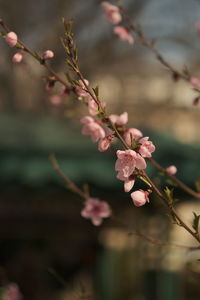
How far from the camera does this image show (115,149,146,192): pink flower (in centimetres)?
136

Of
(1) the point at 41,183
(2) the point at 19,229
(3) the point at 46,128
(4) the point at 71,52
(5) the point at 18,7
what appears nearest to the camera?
(4) the point at 71,52

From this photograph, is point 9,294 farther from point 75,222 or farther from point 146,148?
point 146,148

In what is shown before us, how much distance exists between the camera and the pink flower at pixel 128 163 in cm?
136

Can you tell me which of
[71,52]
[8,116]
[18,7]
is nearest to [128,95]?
[18,7]

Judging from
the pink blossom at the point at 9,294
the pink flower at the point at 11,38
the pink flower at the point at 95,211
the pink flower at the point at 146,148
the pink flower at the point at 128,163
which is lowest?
the pink blossom at the point at 9,294

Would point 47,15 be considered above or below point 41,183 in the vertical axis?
above

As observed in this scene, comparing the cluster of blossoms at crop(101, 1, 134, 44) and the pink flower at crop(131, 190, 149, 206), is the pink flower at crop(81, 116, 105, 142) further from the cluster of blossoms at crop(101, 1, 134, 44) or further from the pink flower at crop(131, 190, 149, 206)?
the cluster of blossoms at crop(101, 1, 134, 44)

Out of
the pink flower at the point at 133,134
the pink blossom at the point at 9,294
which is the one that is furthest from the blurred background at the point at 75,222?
the pink flower at the point at 133,134

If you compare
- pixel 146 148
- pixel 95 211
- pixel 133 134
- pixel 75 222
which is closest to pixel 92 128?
pixel 133 134

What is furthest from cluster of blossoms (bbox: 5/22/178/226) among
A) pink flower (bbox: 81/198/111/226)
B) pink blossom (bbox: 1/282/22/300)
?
pink blossom (bbox: 1/282/22/300)

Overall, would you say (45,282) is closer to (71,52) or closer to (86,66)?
(71,52)

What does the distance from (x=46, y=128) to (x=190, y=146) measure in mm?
1512

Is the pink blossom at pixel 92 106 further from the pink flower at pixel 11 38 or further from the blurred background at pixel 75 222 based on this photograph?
the blurred background at pixel 75 222

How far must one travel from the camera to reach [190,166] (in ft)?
14.6
